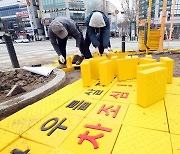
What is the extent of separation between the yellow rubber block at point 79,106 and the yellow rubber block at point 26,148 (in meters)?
0.66

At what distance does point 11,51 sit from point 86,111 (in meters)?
3.62

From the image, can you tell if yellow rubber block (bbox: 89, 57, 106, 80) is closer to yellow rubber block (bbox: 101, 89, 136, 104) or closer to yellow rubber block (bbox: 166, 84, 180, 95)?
yellow rubber block (bbox: 101, 89, 136, 104)

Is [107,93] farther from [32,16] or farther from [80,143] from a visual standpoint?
[32,16]

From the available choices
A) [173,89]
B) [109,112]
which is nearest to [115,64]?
[173,89]

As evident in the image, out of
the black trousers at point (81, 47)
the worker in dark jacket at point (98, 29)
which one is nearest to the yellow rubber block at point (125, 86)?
the worker in dark jacket at point (98, 29)

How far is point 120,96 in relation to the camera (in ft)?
8.34

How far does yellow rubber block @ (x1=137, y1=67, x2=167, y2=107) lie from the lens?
2088 mm

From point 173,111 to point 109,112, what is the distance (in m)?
0.79

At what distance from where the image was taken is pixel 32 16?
47.5 metres

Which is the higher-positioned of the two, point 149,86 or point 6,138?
→ point 149,86

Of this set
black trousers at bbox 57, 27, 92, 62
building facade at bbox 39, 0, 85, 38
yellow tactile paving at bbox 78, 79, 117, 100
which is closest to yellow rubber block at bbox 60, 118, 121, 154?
yellow tactile paving at bbox 78, 79, 117, 100

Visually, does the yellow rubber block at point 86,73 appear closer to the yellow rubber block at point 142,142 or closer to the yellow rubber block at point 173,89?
the yellow rubber block at point 173,89

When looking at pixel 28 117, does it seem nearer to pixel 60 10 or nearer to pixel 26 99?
pixel 26 99

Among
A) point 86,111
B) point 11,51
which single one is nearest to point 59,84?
point 86,111
